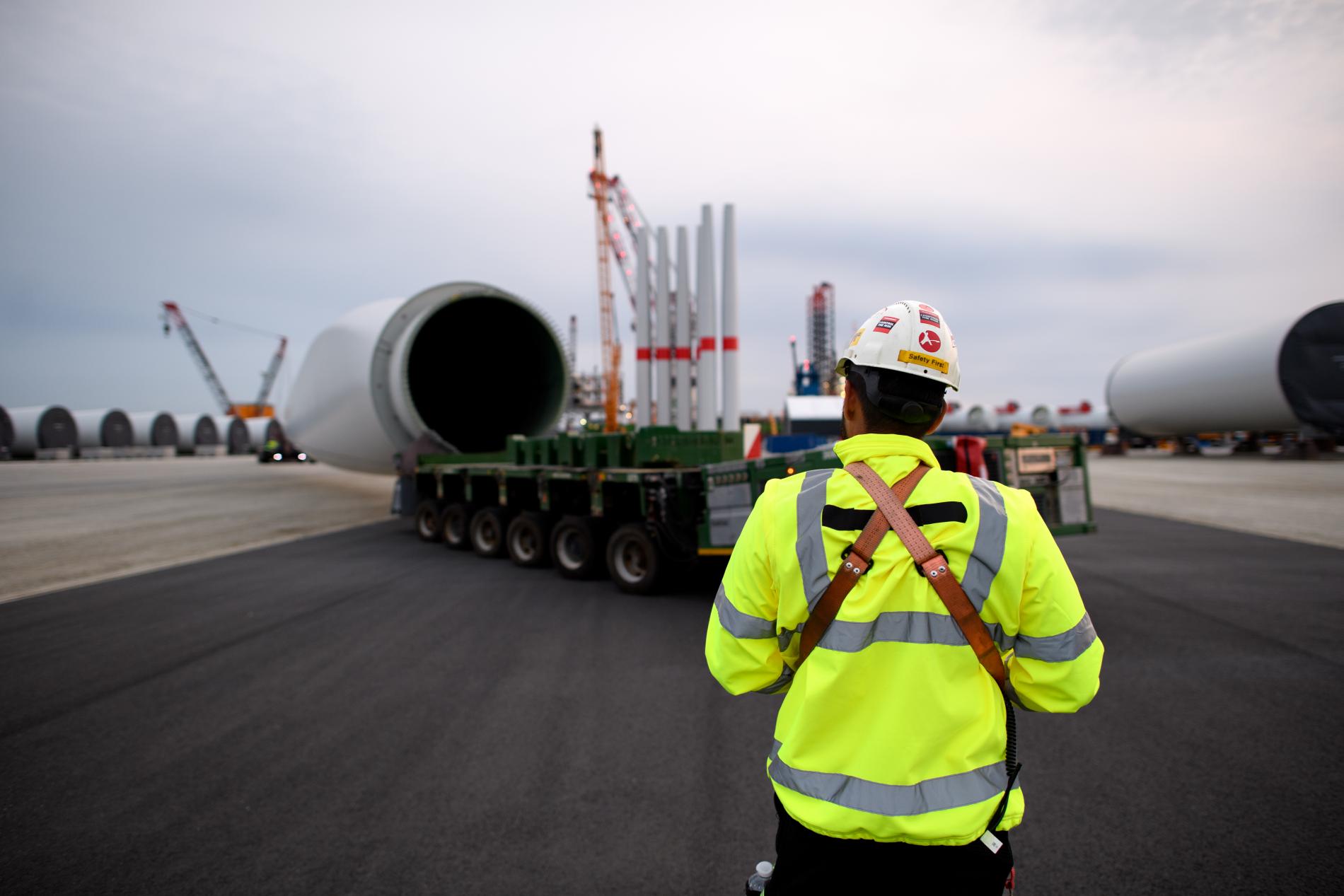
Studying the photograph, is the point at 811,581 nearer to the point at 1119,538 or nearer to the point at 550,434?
the point at 1119,538

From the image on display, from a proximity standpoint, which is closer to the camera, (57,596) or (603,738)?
(603,738)

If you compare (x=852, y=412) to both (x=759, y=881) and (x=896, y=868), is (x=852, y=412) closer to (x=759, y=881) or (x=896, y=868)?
(x=896, y=868)

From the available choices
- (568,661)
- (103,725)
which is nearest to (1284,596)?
(568,661)

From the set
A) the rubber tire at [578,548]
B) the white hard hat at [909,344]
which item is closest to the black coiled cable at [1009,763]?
the white hard hat at [909,344]

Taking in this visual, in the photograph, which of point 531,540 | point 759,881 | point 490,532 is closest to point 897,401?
point 759,881

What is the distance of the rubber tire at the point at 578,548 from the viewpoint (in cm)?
835

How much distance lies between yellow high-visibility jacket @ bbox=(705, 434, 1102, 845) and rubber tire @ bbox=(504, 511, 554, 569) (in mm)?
7762

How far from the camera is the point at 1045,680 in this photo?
58.9 inches

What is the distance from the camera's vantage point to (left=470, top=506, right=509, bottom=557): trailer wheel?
1005 centimetres

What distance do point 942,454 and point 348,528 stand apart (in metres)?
11.9

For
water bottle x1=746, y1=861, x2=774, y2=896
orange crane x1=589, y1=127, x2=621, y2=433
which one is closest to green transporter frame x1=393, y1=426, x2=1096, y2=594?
water bottle x1=746, y1=861, x2=774, y2=896

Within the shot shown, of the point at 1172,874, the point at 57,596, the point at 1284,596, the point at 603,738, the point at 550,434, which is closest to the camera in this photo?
the point at 1172,874

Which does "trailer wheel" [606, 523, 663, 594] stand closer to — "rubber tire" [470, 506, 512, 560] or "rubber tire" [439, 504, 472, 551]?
"rubber tire" [470, 506, 512, 560]

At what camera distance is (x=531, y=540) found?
9266 mm
